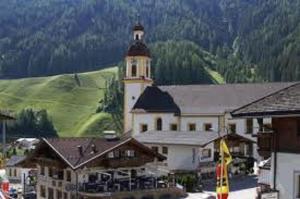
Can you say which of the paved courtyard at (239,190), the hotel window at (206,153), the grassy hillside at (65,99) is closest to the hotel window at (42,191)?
the paved courtyard at (239,190)

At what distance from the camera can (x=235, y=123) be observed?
56.3 meters

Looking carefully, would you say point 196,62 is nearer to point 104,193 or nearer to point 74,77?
point 74,77

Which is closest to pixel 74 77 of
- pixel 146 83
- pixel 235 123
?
pixel 146 83

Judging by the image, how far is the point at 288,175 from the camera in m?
14.5

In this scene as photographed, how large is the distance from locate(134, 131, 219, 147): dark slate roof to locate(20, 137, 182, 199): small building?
17.8ft

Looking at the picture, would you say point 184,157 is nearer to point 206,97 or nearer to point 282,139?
point 206,97

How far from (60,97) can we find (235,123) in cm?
11939

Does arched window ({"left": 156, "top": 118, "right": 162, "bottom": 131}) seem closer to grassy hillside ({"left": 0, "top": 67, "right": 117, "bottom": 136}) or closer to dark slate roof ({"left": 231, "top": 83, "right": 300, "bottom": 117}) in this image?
dark slate roof ({"left": 231, "top": 83, "right": 300, "bottom": 117})

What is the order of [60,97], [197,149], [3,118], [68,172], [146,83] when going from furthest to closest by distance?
[60,97], [146,83], [197,149], [68,172], [3,118]

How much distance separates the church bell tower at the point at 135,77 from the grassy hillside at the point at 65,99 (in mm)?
67248

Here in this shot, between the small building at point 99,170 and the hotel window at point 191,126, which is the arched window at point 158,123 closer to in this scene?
the hotel window at point 191,126

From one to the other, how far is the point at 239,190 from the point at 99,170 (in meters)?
8.77

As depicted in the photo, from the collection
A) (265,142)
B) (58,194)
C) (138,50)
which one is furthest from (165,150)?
(265,142)

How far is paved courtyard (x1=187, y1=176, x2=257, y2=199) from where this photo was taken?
3619 cm
